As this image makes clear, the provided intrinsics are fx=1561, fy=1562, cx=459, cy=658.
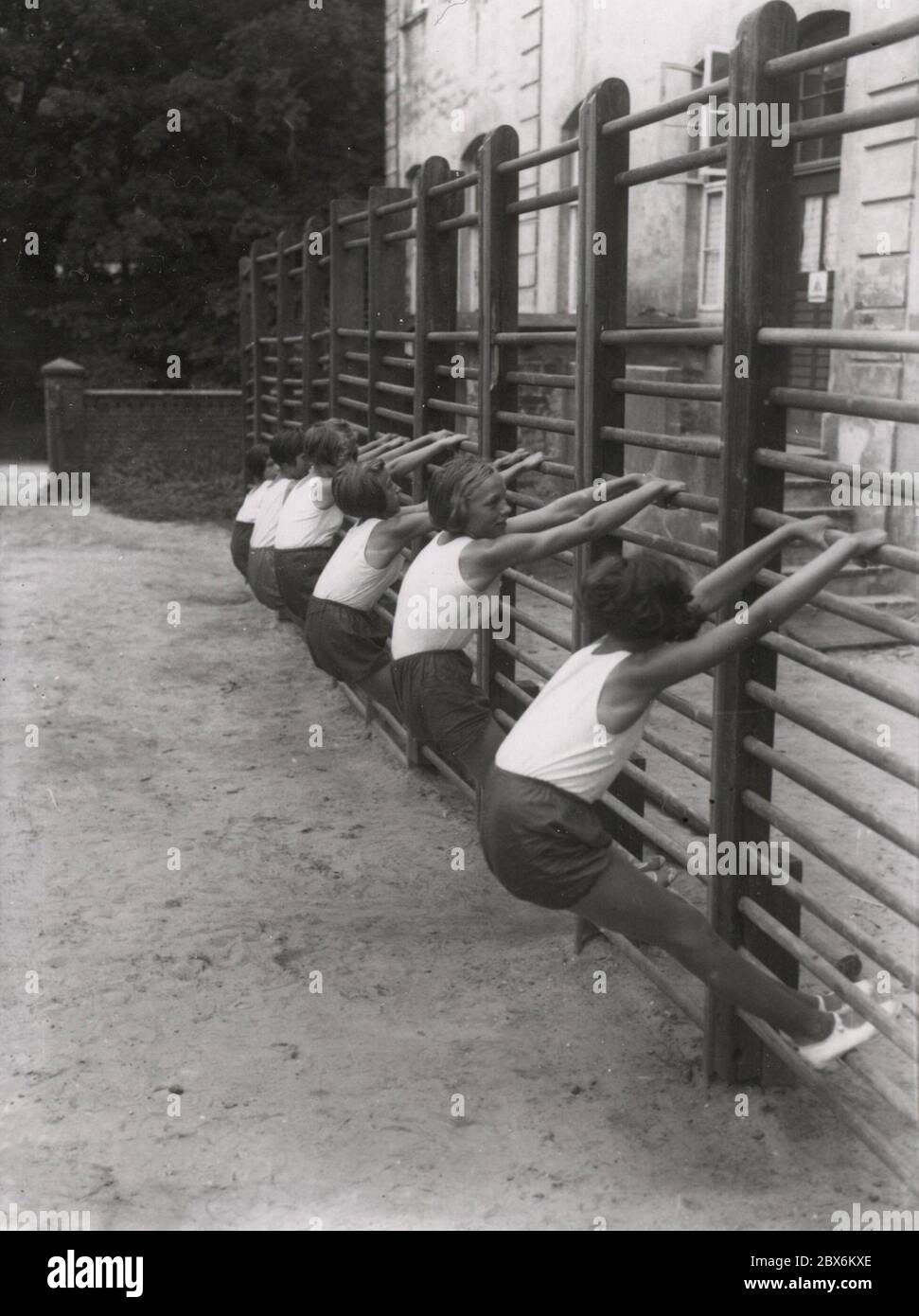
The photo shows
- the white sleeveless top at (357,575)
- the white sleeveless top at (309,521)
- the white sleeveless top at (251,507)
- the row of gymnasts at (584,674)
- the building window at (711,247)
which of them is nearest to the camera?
the row of gymnasts at (584,674)

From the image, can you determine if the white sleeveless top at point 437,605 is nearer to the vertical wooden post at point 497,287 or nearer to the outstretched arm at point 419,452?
the vertical wooden post at point 497,287

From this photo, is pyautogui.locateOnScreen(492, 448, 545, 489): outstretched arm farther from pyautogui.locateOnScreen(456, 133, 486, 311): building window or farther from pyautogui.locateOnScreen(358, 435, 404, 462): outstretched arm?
pyautogui.locateOnScreen(456, 133, 486, 311): building window

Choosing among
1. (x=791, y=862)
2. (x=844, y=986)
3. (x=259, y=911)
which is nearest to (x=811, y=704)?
(x=259, y=911)

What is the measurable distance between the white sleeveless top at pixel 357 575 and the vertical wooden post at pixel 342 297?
3390 mm

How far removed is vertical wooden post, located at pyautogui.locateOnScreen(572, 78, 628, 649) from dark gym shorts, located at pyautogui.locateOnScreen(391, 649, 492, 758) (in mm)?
649

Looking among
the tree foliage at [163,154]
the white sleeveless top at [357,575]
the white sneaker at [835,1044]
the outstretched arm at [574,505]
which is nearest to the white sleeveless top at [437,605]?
the outstretched arm at [574,505]

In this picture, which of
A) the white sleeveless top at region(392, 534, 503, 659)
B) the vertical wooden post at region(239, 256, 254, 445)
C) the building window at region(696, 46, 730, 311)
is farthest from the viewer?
the vertical wooden post at region(239, 256, 254, 445)

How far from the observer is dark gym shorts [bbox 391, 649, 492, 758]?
5.43m

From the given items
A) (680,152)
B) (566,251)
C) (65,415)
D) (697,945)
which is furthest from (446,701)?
(65,415)

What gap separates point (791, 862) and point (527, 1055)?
97 centimetres

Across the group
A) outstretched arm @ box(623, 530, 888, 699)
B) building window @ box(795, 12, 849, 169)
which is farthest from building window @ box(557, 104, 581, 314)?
outstretched arm @ box(623, 530, 888, 699)

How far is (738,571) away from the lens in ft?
12.3

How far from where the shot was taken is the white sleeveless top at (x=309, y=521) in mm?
7652
